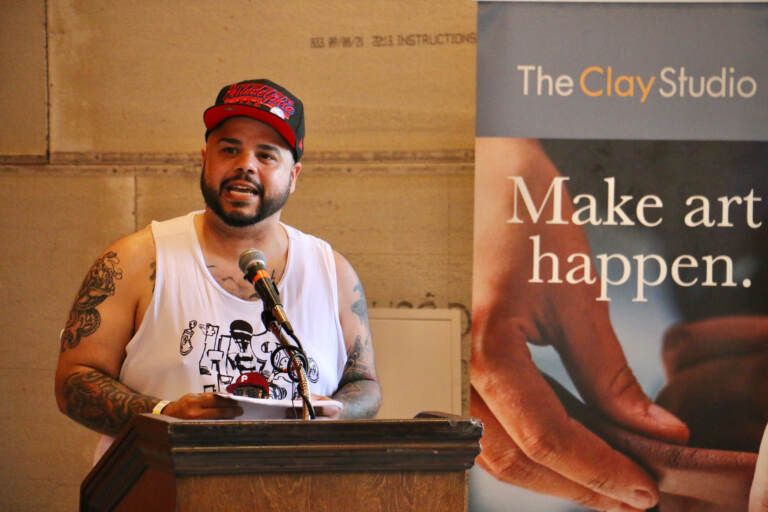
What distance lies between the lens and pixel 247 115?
8.30 feet

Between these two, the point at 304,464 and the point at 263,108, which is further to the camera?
the point at 263,108

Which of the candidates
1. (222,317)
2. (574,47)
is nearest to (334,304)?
(222,317)

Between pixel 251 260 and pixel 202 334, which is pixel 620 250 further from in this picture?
pixel 251 260

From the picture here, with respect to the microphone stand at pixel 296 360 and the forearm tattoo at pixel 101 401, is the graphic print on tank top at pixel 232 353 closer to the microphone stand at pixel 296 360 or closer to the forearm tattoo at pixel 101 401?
the forearm tattoo at pixel 101 401

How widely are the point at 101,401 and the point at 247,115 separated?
87cm

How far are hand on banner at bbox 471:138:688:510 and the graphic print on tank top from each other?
0.74 m

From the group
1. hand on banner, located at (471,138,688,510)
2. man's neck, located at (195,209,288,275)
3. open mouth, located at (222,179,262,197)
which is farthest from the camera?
hand on banner, located at (471,138,688,510)

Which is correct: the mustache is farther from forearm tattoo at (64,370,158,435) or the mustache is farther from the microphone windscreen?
the microphone windscreen

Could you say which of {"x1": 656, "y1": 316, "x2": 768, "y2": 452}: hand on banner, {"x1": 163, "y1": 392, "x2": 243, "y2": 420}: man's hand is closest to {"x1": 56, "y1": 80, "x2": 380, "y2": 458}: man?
{"x1": 163, "y1": 392, "x2": 243, "y2": 420}: man's hand

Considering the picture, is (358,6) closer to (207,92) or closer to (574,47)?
(207,92)

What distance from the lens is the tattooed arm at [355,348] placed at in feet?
8.38

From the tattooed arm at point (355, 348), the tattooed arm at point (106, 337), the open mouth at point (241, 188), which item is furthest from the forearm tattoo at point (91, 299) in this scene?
the tattooed arm at point (355, 348)

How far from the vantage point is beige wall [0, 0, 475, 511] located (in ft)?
11.2

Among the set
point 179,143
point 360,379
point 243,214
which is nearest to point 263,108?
point 243,214
